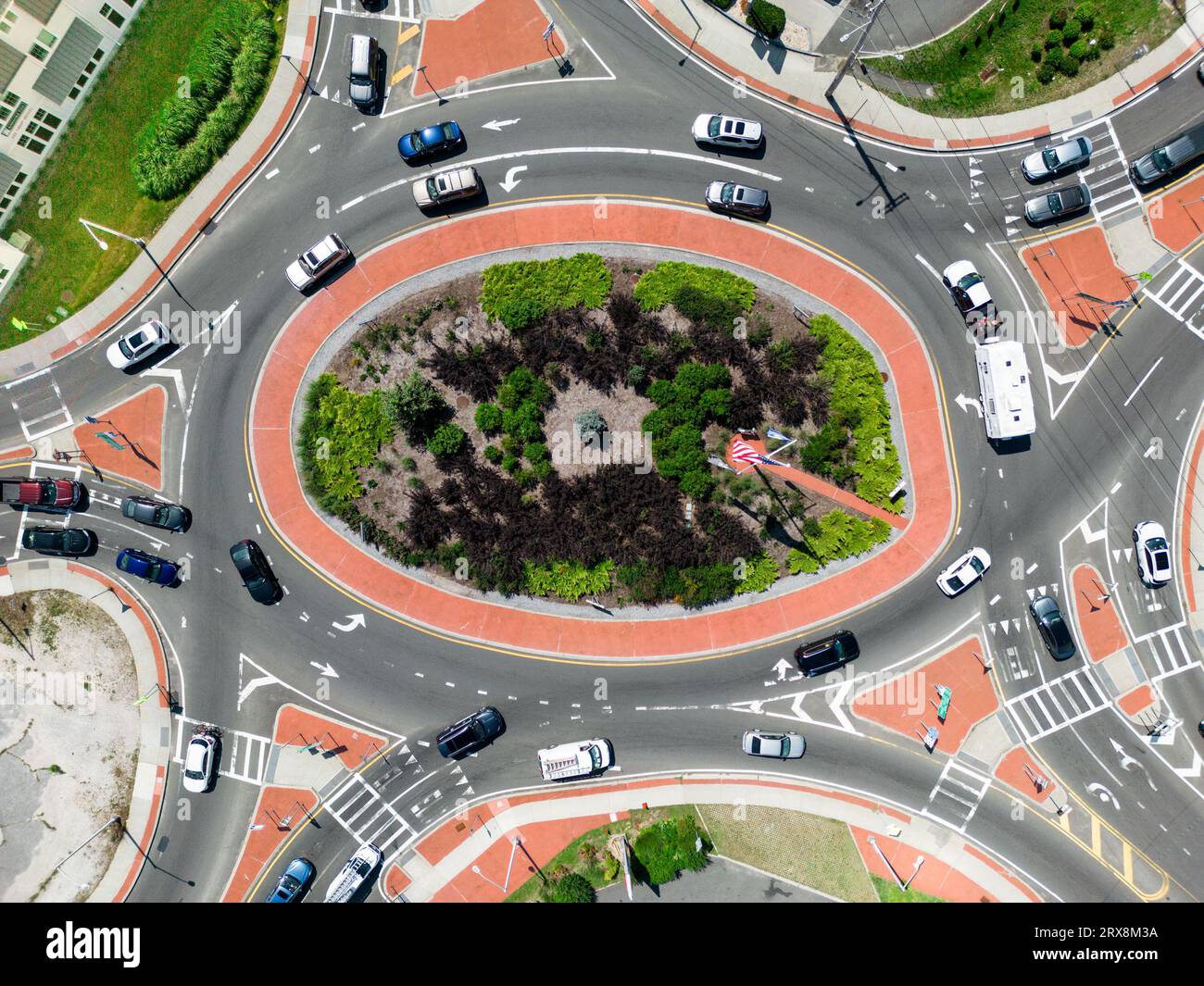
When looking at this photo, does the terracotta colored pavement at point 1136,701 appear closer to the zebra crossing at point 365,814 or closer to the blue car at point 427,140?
the zebra crossing at point 365,814

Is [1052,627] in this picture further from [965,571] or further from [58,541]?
[58,541]

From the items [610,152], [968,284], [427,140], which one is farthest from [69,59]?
[968,284]

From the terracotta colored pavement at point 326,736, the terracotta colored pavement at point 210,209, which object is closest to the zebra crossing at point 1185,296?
the terracotta colored pavement at point 210,209

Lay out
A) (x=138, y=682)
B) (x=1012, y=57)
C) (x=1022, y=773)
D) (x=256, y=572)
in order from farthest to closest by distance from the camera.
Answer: (x=138, y=682)
(x=1022, y=773)
(x=256, y=572)
(x=1012, y=57)

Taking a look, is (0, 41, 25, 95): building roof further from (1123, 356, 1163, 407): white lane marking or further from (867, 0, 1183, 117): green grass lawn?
(1123, 356, 1163, 407): white lane marking

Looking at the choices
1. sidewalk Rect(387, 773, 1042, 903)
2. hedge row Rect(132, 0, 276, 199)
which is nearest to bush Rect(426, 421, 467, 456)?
sidewalk Rect(387, 773, 1042, 903)

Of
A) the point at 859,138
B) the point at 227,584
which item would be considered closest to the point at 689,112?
the point at 859,138
